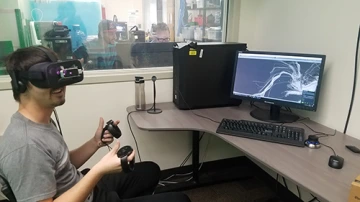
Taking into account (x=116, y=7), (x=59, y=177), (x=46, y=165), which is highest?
(x=116, y=7)

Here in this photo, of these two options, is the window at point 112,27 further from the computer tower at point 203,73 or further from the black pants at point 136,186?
the black pants at point 136,186

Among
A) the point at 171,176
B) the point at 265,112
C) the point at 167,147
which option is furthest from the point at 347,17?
the point at 171,176

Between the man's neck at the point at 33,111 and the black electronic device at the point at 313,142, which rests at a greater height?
the man's neck at the point at 33,111

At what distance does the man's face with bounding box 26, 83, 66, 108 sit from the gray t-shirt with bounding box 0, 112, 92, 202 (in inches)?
3.2

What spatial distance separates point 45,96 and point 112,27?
4.04 ft

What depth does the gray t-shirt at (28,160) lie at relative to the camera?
36.0 inches

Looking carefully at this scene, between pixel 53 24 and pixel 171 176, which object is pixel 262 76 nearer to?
pixel 171 176

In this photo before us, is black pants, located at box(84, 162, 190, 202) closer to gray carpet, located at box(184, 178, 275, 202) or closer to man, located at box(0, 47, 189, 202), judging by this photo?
man, located at box(0, 47, 189, 202)

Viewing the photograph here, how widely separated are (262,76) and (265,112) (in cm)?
29

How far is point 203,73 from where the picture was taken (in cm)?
197

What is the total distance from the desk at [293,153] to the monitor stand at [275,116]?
5 centimetres

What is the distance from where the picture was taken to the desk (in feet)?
3.55

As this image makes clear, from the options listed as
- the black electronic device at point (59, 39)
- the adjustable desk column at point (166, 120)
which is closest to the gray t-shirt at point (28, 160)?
the adjustable desk column at point (166, 120)

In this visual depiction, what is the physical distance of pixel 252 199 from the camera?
2.18 metres
